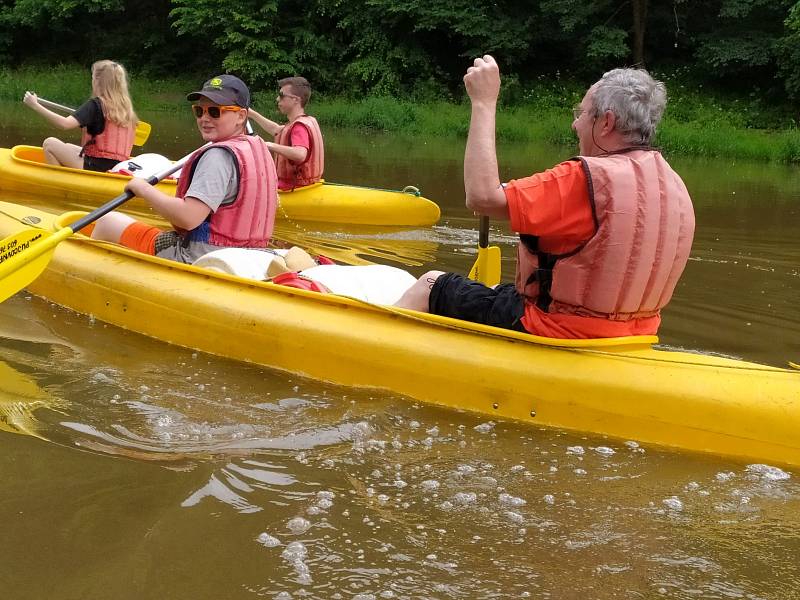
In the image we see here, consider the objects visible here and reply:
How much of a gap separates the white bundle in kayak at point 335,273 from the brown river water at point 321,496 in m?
0.45

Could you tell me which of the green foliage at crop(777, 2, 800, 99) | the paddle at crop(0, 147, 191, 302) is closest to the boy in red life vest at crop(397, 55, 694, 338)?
the paddle at crop(0, 147, 191, 302)

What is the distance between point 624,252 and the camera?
339 cm

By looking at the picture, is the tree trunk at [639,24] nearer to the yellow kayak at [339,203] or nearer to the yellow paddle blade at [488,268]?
the yellow kayak at [339,203]

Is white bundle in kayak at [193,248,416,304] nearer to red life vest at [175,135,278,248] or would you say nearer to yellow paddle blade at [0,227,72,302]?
red life vest at [175,135,278,248]

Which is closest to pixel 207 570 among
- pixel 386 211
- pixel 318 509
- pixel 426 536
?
pixel 318 509

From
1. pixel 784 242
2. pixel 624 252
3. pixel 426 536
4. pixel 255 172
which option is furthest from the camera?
pixel 784 242

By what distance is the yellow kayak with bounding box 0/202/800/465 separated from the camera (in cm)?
349

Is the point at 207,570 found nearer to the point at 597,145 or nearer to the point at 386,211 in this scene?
the point at 597,145

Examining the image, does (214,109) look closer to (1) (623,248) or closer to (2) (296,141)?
(1) (623,248)

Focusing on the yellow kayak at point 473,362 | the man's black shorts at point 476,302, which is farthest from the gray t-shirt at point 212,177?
the man's black shorts at point 476,302

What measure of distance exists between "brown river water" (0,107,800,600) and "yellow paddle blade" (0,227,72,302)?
293mm

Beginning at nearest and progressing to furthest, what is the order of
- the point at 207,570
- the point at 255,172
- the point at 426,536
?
the point at 207,570 < the point at 426,536 < the point at 255,172

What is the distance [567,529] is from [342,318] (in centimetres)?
158

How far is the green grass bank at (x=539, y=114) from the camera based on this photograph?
16.0 meters
